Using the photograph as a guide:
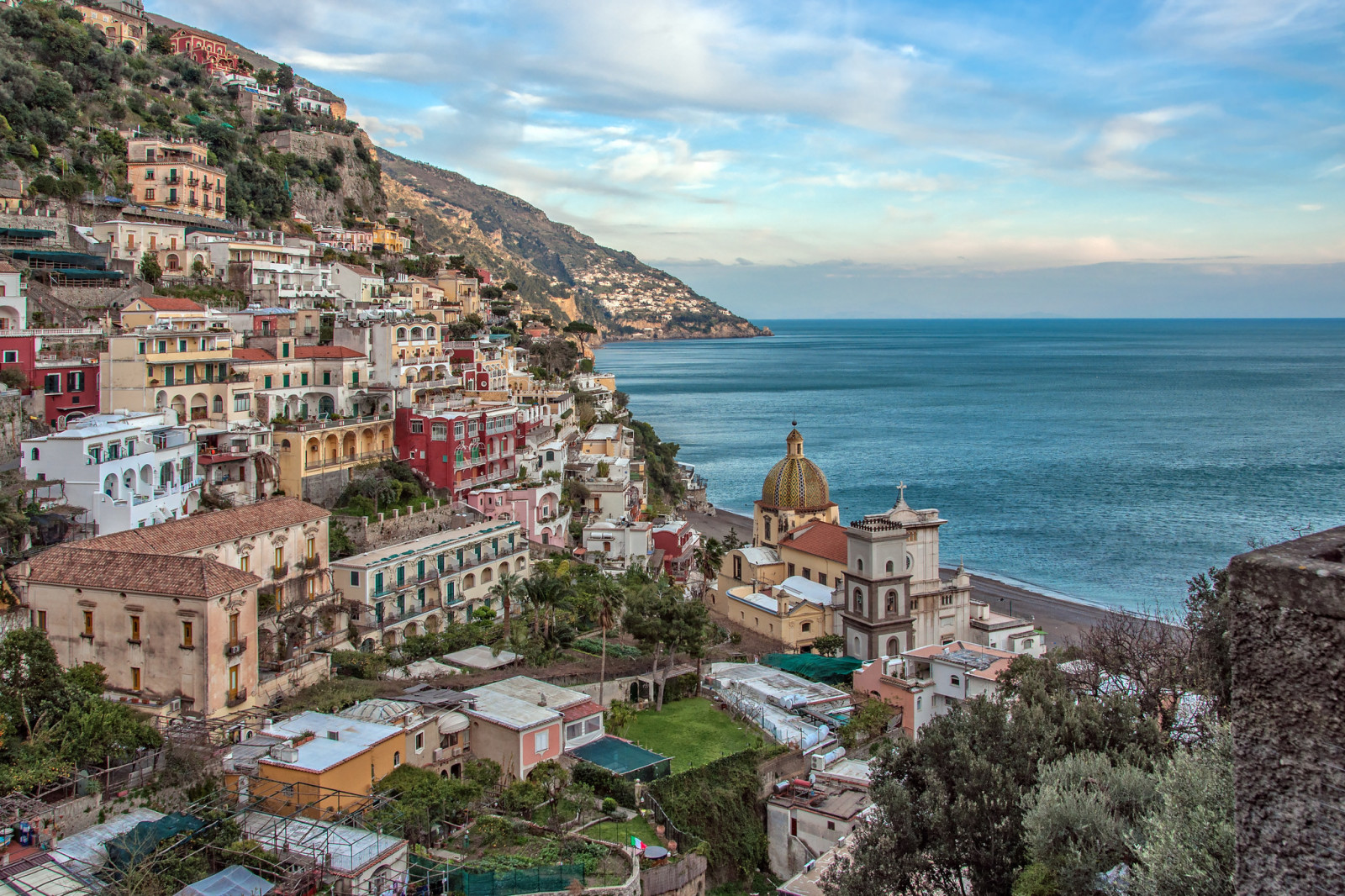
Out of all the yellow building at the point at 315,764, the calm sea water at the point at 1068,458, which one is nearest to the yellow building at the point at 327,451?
the yellow building at the point at 315,764

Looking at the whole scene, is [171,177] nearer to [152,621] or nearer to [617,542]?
[617,542]

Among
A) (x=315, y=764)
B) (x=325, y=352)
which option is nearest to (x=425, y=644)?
(x=315, y=764)

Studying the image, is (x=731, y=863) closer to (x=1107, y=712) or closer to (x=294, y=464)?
(x=1107, y=712)

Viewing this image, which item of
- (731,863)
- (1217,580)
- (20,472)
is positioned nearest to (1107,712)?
(1217,580)

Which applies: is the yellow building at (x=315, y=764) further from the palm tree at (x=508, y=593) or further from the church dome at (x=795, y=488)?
the church dome at (x=795, y=488)

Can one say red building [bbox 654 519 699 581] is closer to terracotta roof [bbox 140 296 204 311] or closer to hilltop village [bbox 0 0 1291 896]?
hilltop village [bbox 0 0 1291 896]

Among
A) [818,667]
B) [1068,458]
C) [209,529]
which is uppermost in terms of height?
[209,529]
